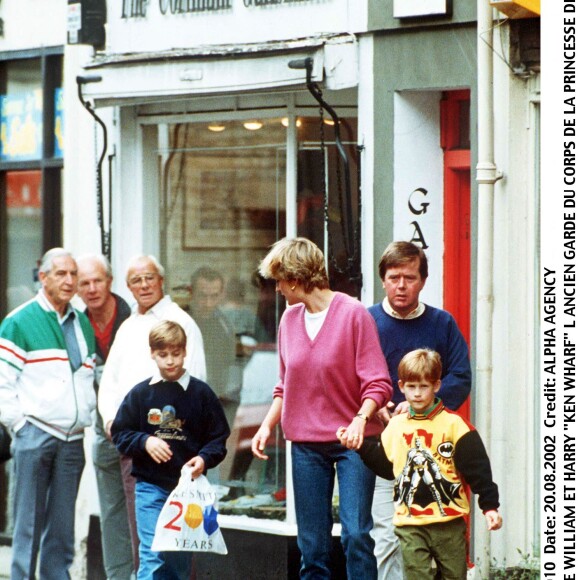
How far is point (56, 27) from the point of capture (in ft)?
35.0

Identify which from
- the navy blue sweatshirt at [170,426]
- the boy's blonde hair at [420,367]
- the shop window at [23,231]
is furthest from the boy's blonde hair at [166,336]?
the shop window at [23,231]

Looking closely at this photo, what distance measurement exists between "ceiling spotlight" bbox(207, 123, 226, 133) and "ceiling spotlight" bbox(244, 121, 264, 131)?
0.62 feet

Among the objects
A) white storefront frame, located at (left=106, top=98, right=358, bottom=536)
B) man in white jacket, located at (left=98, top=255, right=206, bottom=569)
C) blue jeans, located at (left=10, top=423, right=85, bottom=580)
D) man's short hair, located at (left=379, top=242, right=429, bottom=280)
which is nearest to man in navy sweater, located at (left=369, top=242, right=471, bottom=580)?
man's short hair, located at (left=379, top=242, right=429, bottom=280)

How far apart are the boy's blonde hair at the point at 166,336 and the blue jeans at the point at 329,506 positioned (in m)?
0.89

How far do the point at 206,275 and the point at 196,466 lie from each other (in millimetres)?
2421

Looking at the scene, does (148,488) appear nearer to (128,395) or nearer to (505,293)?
(128,395)

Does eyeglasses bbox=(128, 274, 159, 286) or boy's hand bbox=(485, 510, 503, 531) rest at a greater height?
eyeglasses bbox=(128, 274, 159, 286)

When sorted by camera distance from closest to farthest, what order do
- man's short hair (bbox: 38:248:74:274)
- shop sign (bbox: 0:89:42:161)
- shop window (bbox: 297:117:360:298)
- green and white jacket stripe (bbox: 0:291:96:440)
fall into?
green and white jacket stripe (bbox: 0:291:96:440) → man's short hair (bbox: 38:248:74:274) → shop window (bbox: 297:117:360:298) → shop sign (bbox: 0:89:42:161)

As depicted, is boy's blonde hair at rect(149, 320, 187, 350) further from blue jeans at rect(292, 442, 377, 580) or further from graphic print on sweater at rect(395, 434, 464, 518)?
graphic print on sweater at rect(395, 434, 464, 518)

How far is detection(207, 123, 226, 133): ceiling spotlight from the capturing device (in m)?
9.93

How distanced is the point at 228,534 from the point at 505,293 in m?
2.54

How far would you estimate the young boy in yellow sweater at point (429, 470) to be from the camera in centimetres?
688

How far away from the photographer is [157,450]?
25.8 feet
